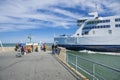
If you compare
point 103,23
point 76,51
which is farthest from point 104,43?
point 76,51

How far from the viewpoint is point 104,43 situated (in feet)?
151

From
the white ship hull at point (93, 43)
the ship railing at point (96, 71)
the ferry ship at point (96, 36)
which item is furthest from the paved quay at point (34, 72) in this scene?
the ferry ship at point (96, 36)

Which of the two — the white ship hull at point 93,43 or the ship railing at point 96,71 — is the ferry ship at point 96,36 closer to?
the white ship hull at point 93,43

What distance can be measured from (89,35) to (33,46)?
16.9m

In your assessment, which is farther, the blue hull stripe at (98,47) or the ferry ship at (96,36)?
the ferry ship at (96,36)

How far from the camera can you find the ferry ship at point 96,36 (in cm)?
4553

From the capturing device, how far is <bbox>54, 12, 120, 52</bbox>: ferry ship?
1793 inches

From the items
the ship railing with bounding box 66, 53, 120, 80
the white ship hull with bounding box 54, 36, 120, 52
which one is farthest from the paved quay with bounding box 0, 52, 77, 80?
the white ship hull with bounding box 54, 36, 120, 52

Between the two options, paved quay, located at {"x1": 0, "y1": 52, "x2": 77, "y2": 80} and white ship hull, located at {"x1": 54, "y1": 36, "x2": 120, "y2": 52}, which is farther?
white ship hull, located at {"x1": 54, "y1": 36, "x2": 120, "y2": 52}

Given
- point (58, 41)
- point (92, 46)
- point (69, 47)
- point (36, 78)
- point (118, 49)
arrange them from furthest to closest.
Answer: point (58, 41)
point (69, 47)
point (92, 46)
point (118, 49)
point (36, 78)

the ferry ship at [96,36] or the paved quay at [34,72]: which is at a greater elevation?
the ferry ship at [96,36]

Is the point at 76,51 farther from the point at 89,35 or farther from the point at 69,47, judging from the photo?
the point at 89,35

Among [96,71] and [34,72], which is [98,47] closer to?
[96,71]

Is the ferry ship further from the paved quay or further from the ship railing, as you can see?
the paved quay
